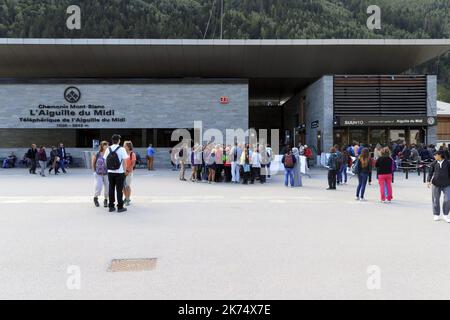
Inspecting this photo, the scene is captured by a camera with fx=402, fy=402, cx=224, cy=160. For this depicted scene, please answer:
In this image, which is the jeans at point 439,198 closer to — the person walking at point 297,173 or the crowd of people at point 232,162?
the person walking at point 297,173

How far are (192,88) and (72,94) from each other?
790 centimetres

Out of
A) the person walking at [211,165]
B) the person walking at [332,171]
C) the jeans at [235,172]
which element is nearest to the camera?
the person walking at [332,171]

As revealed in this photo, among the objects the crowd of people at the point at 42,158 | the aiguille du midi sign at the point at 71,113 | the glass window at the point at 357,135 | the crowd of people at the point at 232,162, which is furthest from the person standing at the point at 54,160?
the glass window at the point at 357,135

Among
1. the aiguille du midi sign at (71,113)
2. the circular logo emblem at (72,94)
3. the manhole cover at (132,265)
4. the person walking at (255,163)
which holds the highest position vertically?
the circular logo emblem at (72,94)

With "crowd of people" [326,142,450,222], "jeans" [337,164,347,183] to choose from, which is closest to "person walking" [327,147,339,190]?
"crowd of people" [326,142,450,222]

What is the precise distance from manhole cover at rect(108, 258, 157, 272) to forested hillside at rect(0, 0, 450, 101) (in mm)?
37967

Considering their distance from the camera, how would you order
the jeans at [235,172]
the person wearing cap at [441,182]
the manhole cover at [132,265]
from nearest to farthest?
the manhole cover at [132,265] → the person wearing cap at [441,182] → the jeans at [235,172]

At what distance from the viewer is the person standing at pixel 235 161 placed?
16.1 m

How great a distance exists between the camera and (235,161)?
16281 millimetres

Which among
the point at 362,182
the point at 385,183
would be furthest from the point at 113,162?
the point at 385,183

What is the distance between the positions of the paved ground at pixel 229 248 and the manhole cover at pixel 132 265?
118mm

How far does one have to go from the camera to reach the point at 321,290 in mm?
4254

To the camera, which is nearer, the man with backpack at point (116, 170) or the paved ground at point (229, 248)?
the paved ground at point (229, 248)
